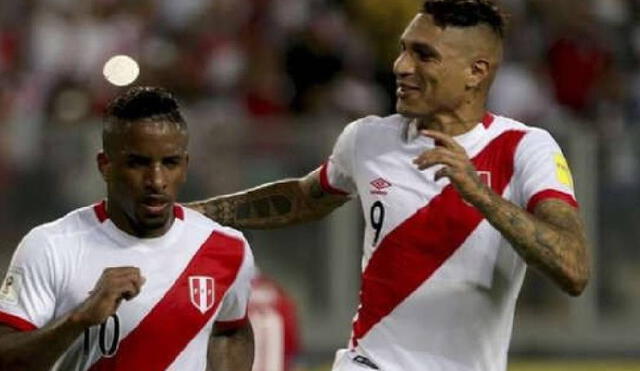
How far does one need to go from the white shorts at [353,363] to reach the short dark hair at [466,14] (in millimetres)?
1162

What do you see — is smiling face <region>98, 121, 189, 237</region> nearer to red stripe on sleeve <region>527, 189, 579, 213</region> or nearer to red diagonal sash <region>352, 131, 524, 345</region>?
red diagonal sash <region>352, 131, 524, 345</region>

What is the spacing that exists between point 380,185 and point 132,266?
1186 millimetres

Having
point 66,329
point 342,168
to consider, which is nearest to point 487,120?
point 342,168

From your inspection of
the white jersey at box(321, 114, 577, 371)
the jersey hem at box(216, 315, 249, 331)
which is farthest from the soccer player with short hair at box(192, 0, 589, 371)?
the jersey hem at box(216, 315, 249, 331)

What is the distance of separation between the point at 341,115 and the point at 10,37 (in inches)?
103

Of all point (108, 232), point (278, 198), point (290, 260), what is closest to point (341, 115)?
point (290, 260)

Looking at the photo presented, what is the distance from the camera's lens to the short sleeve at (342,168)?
691 cm

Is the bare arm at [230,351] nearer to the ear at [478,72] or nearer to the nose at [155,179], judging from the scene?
the nose at [155,179]

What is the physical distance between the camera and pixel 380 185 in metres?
6.64

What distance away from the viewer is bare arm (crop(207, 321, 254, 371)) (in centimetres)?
629

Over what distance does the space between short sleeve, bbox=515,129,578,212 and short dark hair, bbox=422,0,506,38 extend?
1.35 ft

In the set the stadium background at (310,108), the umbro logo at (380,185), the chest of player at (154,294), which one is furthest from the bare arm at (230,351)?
the stadium background at (310,108)

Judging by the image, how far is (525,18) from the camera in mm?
14359

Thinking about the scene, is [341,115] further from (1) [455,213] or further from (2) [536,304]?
(1) [455,213]
